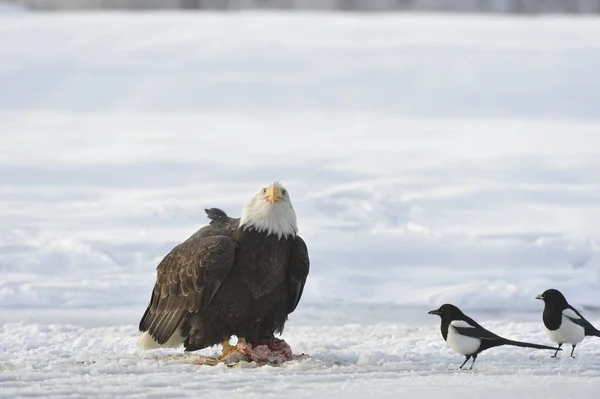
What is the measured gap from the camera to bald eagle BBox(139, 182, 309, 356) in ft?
19.6

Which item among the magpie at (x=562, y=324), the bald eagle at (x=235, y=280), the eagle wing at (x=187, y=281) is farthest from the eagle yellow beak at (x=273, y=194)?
the magpie at (x=562, y=324)

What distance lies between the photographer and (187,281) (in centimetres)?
605

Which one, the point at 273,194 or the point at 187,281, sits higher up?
the point at 273,194

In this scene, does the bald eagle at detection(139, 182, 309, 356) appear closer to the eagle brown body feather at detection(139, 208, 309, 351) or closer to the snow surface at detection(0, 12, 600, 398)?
the eagle brown body feather at detection(139, 208, 309, 351)

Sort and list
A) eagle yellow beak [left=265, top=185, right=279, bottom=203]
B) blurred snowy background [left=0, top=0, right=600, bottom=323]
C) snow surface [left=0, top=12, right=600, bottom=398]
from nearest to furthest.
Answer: eagle yellow beak [left=265, top=185, right=279, bottom=203] < snow surface [left=0, top=12, right=600, bottom=398] < blurred snowy background [left=0, top=0, right=600, bottom=323]

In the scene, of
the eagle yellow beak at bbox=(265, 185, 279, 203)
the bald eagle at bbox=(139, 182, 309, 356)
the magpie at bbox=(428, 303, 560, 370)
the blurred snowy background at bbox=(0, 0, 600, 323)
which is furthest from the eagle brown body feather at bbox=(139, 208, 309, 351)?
the blurred snowy background at bbox=(0, 0, 600, 323)

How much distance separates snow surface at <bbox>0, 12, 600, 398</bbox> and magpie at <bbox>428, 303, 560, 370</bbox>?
117 mm

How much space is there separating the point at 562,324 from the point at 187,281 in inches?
73.1

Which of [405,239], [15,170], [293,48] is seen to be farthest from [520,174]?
[293,48]

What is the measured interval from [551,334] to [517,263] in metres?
Result: 2.66

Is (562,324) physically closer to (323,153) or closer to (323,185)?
(323,185)

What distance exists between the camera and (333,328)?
23.5 feet

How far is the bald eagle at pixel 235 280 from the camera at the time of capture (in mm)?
5961

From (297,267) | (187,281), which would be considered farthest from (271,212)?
(187,281)
